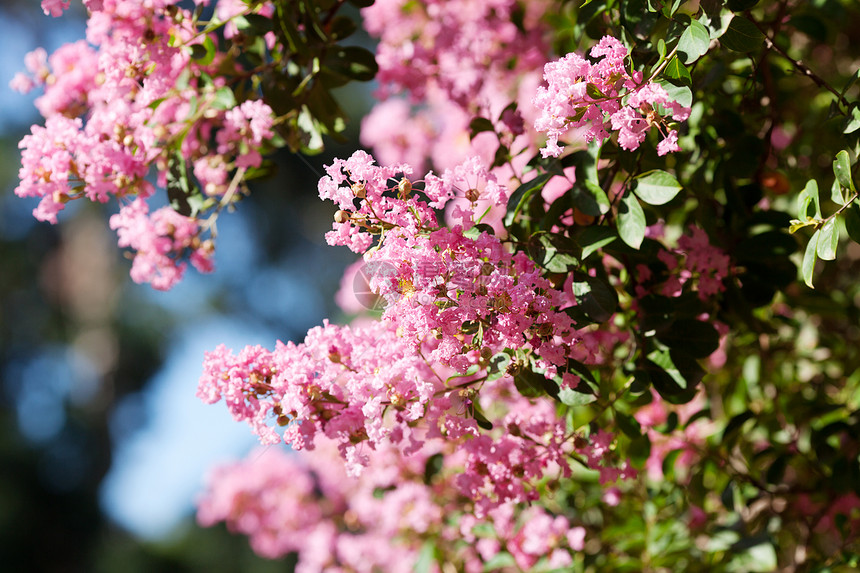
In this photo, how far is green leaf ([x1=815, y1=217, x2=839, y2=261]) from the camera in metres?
0.71

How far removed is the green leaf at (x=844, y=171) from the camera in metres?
0.73

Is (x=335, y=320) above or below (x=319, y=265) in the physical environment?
above

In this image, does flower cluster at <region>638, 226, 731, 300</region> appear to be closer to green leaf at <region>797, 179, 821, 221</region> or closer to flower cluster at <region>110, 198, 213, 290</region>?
green leaf at <region>797, 179, 821, 221</region>

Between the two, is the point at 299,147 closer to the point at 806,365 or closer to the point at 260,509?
the point at 806,365

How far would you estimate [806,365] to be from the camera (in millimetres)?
1559

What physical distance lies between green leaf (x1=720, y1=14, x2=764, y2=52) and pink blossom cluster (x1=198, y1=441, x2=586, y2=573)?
75 cm

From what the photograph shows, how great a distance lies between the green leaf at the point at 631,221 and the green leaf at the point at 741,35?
7.2 inches

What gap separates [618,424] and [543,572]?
40 cm

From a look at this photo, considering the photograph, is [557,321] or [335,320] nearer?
[557,321]

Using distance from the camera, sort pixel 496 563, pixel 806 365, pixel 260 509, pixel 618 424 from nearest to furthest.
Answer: pixel 618 424 → pixel 496 563 → pixel 806 365 → pixel 260 509

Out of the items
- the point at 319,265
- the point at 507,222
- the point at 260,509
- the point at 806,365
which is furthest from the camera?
the point at 319,265

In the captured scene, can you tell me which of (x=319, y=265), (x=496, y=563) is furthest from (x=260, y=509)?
(x=319, y=265)

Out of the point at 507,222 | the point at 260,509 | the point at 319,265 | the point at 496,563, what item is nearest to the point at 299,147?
the point at 507,222

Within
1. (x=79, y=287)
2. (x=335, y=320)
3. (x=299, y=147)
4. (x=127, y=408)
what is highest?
(x=299, y=147)
